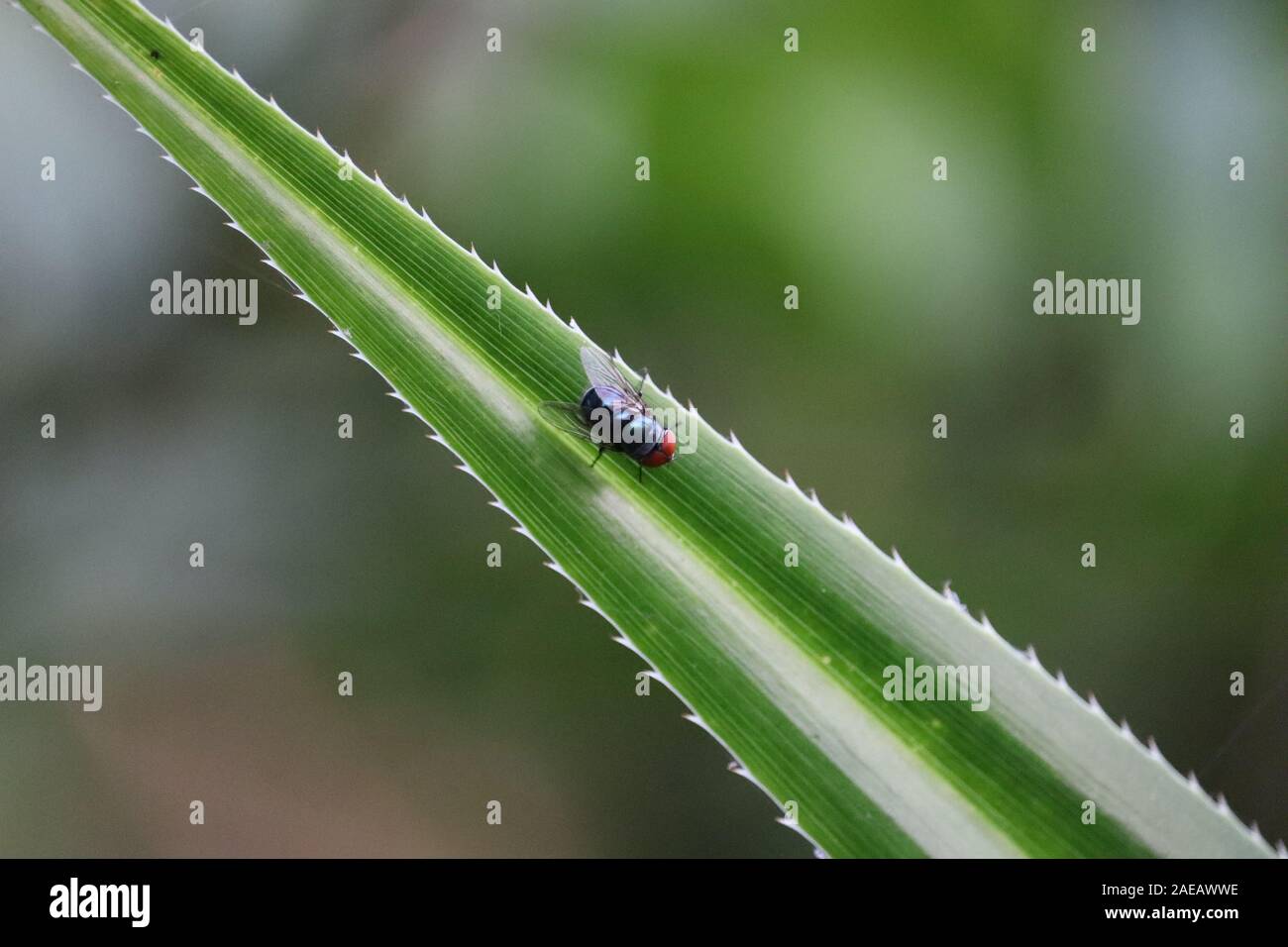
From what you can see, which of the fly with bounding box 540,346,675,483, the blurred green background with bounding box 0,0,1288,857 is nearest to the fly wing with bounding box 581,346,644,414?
the fly with bounding box 540,346,675,483

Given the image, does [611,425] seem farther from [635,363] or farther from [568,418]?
[635,363]

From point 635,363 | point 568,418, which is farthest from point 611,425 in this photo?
point 635,363

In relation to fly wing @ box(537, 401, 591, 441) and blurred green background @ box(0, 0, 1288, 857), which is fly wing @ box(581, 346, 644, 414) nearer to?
fly wing @ box(537, 401, 591, 441)

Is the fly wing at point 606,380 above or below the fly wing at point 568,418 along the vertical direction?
above

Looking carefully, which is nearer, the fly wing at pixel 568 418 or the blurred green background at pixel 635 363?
the fly wing at pixel 568 418

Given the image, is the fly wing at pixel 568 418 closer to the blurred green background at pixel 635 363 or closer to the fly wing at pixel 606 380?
the fly wing at pixel 606 380

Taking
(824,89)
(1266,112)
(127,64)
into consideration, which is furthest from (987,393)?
(127,64)

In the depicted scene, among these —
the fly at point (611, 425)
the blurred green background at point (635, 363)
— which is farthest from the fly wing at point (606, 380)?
the blurred green background at point (635, 363)
